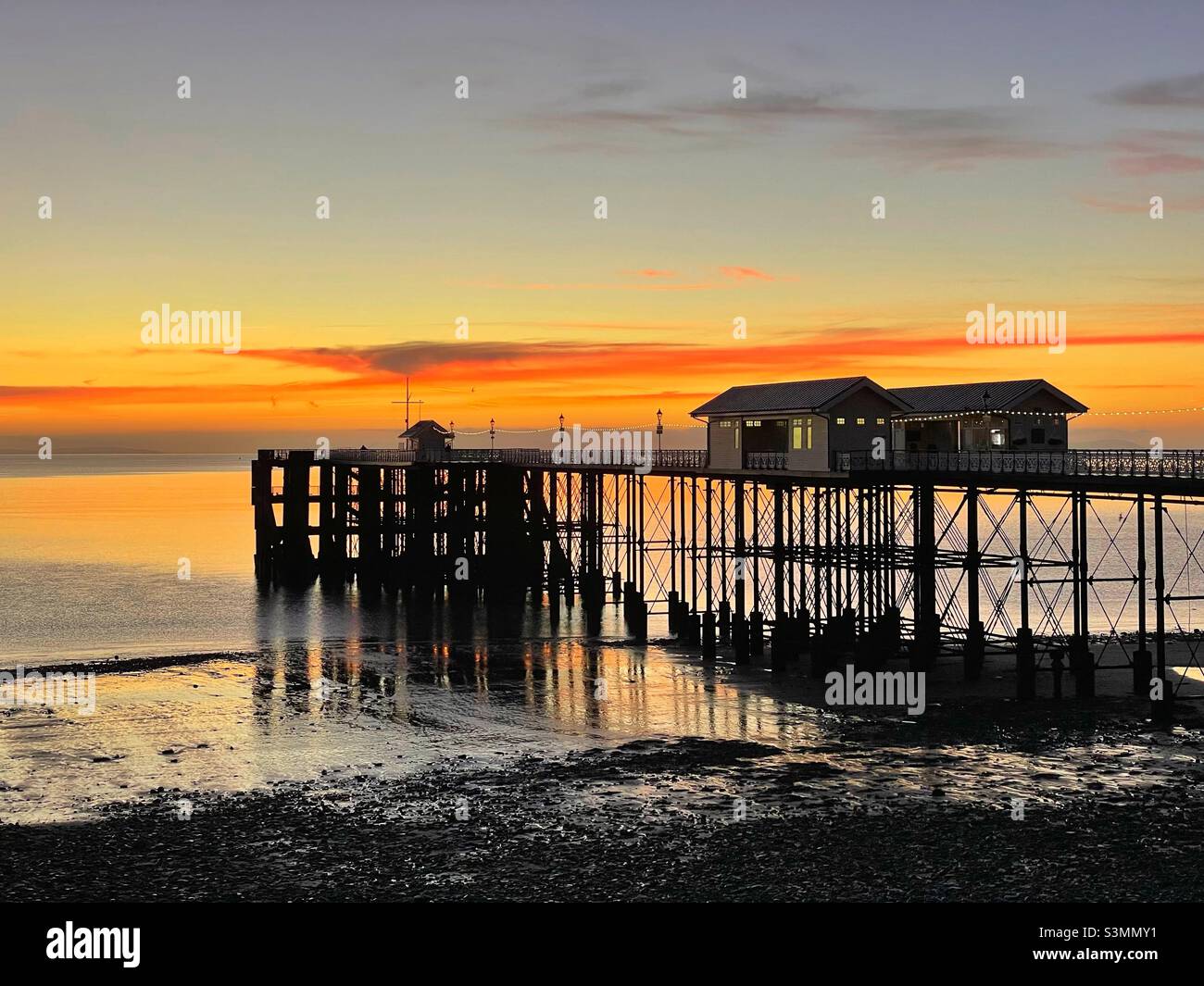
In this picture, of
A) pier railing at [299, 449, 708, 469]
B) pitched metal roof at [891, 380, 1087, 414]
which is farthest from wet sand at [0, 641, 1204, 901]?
pier railing at [299, 449, 708, 469]

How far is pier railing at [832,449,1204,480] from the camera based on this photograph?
105 ft

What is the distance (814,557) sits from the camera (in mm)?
44500

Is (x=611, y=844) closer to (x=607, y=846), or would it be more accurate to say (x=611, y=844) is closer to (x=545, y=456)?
(x=607, y=846)

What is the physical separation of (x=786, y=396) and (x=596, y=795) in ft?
84.2

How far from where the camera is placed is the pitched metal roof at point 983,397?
143 ft

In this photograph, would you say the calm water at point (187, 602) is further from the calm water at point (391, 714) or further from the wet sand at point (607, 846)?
the wet sand at point (607, 846)

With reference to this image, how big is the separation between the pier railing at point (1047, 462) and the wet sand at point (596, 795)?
5.93 m

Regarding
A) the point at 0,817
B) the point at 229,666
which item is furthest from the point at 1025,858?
the point at 229,666

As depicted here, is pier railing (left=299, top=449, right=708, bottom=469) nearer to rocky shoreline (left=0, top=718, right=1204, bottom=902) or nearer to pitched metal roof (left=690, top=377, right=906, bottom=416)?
pitched metal roof (left=690, top=377, right=906, bottom=416)

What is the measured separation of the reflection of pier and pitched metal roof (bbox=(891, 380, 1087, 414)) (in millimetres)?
2522

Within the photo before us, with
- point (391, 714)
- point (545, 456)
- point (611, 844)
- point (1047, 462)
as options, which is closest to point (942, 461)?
point (1047, 462)
